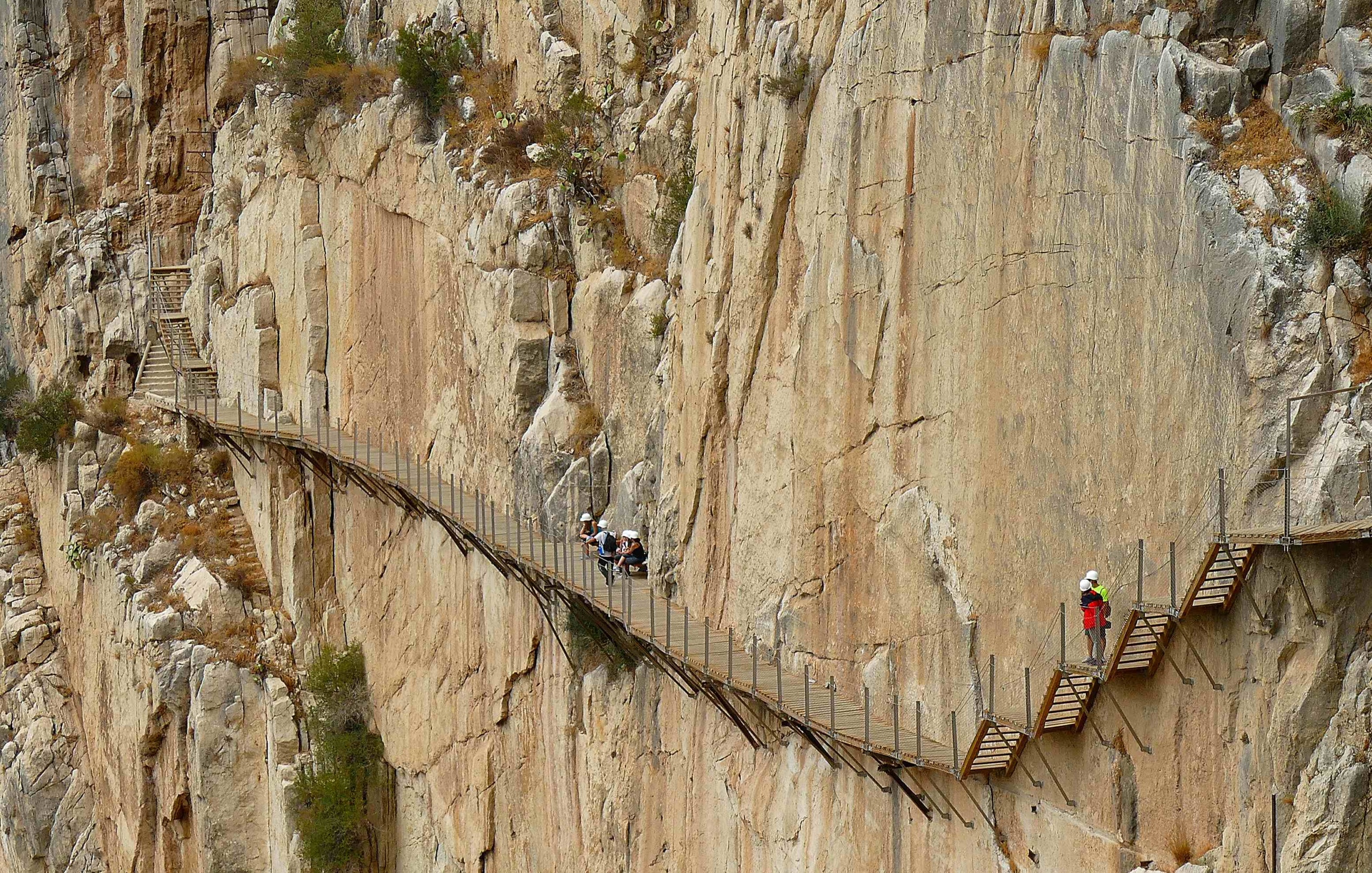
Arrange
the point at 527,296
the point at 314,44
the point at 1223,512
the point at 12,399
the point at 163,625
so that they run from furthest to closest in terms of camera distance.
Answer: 1. the point at 12,399
2. the point at 314,44
3. the point at 163,625
4. the point at 527,296
5. the point at 1223,512

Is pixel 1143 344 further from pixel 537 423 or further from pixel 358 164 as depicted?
pixel 358 164

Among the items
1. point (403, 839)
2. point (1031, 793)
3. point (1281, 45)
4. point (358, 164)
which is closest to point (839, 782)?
point (1031, 793)

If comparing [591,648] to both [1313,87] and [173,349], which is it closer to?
[1313,87]

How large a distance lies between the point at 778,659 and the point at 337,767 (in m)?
18.9

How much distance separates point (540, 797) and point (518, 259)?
9.32 metres

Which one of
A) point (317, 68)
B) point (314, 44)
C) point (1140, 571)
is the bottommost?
point (1140, 571)

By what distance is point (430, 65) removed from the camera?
3494cm

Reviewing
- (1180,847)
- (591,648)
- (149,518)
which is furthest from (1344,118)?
(149,518)

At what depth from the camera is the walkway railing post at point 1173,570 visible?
48.8ft

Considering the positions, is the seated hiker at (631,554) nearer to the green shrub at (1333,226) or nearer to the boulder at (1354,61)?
the green shrub at (1333,226)

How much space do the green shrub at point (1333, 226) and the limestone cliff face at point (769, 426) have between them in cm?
12

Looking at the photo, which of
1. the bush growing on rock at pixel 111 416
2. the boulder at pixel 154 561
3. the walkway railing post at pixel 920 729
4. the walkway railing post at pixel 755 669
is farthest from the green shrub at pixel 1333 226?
the bush growing on rock at pixel 111 416

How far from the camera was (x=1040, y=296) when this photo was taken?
1761 centimetres

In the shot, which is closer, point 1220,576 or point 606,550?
point 1220,576
